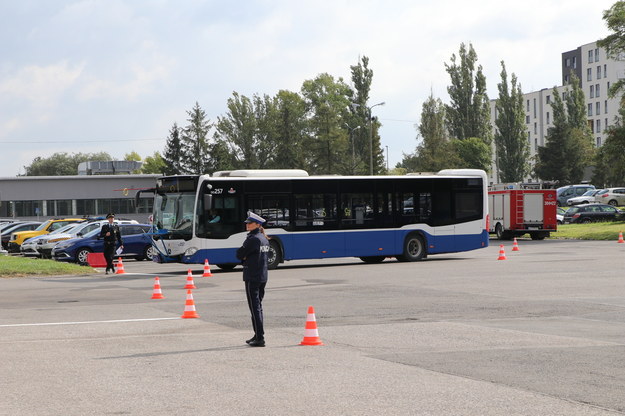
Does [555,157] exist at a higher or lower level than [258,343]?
higher

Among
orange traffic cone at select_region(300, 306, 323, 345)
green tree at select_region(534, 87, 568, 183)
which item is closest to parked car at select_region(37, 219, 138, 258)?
orange traffic cone at select_region(300, 306, 323, 345)

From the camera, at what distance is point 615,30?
5338cm

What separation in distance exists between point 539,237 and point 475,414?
141 ft

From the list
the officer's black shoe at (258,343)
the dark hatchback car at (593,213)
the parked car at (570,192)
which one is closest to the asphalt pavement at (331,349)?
the officer's black shoe at (258,343)

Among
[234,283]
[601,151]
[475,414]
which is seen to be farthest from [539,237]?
[475,414]

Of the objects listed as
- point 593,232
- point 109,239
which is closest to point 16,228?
point 109,239

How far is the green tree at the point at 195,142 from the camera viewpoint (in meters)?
105

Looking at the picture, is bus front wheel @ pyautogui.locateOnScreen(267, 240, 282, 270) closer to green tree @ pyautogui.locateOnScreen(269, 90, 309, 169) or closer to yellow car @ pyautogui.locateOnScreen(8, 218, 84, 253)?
yellow car @ pyautogui.locateOnScreen(8, 218, 84, 253)

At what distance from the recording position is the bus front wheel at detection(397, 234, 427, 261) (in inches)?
1227

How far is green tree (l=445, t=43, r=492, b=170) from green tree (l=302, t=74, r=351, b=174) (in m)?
11.6

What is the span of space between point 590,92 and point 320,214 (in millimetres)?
116506

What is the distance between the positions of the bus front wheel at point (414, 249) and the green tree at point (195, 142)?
75127 millimetres

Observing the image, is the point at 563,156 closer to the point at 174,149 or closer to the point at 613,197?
the point at 613,197

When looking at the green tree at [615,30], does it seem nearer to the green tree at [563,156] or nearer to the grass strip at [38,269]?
the grass strip at [38,269]
